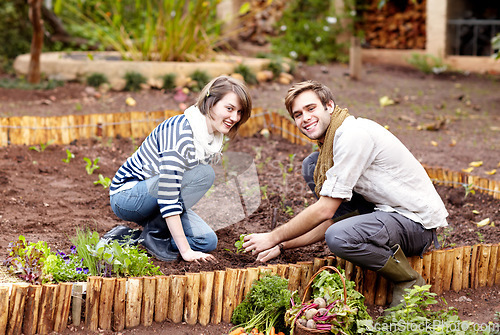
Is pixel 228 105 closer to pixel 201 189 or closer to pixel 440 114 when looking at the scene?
pixel 201 189

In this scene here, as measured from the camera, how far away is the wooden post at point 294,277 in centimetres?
271

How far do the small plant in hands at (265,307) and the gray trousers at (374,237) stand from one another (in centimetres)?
34

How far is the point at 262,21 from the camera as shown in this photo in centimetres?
1088

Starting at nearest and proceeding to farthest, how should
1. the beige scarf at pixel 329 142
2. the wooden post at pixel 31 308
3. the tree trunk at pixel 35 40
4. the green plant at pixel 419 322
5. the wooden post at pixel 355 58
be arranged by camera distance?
the green plant at pixel 419 322 < the wooden post at pixel 31 308 < the beige scarf at pixel 329 142 < the tree trunk at pixel 35 40 < the wooden post at pixel 355 58

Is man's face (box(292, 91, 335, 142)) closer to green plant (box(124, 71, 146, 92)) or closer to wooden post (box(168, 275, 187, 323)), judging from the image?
wooden post (box(168, 275, 187, 323))

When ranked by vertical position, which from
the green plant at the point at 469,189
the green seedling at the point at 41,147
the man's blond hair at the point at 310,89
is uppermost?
the man's blond hair at the point at 310,89

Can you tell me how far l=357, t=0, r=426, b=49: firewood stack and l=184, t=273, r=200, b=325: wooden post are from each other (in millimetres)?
8400

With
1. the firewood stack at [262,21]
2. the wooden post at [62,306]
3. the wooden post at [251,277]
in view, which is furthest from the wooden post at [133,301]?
the firewood stack at [262,21]

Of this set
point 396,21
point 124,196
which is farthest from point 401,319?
point 396,21

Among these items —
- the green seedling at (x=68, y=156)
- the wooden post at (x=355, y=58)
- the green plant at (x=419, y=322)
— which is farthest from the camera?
the wooden post at (x=355, y=58)

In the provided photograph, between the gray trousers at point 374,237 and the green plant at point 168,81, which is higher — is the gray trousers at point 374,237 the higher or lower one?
the lower one

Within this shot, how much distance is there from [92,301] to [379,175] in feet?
4.86

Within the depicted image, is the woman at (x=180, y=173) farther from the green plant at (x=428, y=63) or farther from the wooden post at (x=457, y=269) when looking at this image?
the green plant at (x=428, y=63)

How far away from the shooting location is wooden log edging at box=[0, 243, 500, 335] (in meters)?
2.40
